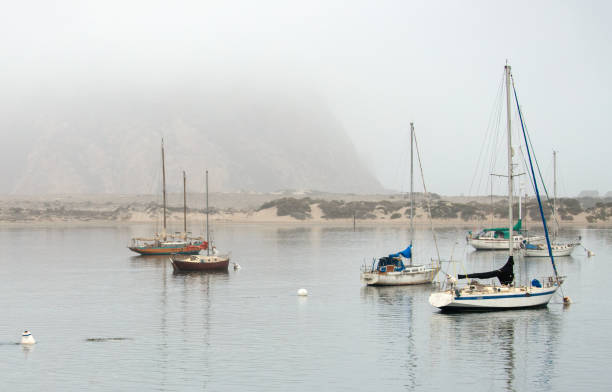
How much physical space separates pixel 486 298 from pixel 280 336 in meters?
11.6

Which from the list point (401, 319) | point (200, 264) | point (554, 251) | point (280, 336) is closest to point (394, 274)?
point (401, 319)

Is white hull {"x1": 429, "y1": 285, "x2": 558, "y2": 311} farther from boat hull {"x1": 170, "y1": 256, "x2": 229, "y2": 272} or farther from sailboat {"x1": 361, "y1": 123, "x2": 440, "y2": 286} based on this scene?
boat hull {"x1": 170, "y1": 256, "x2": 229, "y2": 272}

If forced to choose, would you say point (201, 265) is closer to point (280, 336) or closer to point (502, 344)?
point (280, 336)

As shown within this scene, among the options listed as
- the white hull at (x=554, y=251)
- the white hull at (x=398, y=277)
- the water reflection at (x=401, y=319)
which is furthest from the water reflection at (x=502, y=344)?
the white hull at (x=554, y=251)

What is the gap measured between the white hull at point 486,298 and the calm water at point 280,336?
54 centimetres

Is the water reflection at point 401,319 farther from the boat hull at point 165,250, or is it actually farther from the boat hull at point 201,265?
the boat hull at point 165,250

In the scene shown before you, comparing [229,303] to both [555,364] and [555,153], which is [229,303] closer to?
[555,364]

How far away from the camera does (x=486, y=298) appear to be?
3919 centimetres

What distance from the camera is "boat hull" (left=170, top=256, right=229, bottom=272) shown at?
61.3 metres

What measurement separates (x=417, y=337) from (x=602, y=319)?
1132 cm

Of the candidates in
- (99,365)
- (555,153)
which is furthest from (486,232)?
(99,365)

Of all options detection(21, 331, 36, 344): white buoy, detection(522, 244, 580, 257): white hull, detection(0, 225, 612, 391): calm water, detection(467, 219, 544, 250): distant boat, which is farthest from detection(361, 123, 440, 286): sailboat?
detection(467, 219, 544, 250): distant boat

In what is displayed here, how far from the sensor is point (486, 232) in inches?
3541

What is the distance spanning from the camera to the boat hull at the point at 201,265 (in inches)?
2415
